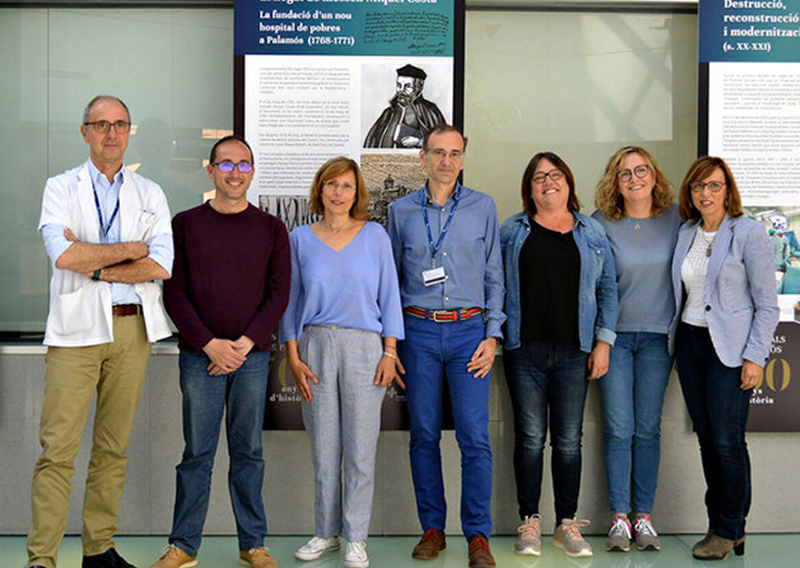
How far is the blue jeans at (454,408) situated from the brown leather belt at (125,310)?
1217 millimetres

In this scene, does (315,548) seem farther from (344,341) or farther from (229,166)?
(229,166)

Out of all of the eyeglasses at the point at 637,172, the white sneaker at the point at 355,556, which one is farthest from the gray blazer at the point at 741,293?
the white sneaker at the point at 355,556

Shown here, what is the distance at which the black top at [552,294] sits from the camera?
4.17 m

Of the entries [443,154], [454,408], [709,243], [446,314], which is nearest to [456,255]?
[446,314]

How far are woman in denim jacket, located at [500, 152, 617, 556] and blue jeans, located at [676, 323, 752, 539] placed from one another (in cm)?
39

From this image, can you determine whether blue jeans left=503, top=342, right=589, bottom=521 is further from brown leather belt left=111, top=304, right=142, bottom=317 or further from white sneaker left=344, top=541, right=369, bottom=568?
brown leather belt left=111, top=304, right=142, bottom=317

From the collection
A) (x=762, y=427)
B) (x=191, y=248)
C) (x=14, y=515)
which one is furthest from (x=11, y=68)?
(x=762, y=427)

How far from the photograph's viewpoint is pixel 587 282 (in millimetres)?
4176

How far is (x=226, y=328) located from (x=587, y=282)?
1690 millimetres

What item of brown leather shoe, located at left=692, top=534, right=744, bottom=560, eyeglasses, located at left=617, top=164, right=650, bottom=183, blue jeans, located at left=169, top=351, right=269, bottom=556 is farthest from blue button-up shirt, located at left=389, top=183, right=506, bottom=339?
brown leather shoe, located at left=692, top=534, right=744, bottom=560

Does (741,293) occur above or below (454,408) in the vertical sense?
above

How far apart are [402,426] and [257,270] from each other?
127 cm

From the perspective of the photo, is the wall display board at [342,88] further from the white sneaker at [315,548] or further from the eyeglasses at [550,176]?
the white sneaker at [315,548]

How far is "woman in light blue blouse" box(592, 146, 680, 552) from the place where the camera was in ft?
14.1
